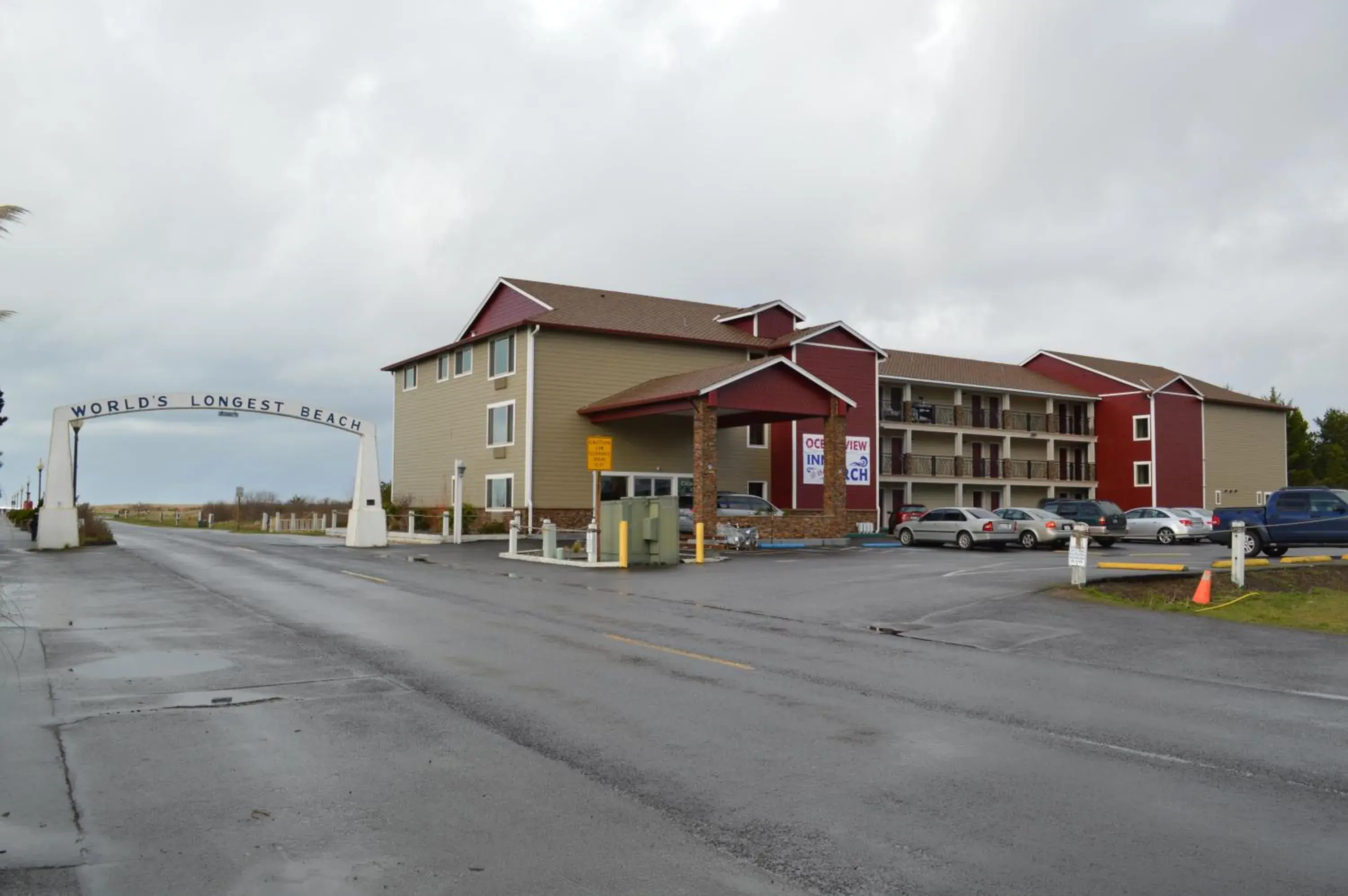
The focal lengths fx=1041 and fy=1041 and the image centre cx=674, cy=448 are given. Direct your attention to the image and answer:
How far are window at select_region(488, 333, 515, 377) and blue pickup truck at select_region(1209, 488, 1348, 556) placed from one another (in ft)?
83.1

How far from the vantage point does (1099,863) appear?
5.09 metres

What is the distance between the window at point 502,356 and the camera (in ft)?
133

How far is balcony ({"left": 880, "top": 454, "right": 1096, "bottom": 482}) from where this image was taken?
50.6 metres

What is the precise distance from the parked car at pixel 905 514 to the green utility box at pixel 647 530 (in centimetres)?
1961

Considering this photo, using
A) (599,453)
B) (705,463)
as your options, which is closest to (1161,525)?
(705,463)

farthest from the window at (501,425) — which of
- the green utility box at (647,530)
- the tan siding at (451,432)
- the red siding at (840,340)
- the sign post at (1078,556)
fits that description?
the sign post at (1078,556)

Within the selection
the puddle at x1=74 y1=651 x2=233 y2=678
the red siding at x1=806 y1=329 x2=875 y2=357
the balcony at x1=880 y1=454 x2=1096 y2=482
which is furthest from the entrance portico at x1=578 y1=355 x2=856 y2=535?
the puddle at x1=74 y1=651 x2=233 y2=678

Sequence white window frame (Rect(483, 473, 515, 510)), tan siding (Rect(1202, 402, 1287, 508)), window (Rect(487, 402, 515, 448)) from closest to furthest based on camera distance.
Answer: white window frame (Rect(483, 473, 515, 510)) < window (Rect(487, 402, 515, 448)) < tan siding (Rect(1202, 402, 1287, 508))

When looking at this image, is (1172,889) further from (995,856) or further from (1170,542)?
(1170,542)

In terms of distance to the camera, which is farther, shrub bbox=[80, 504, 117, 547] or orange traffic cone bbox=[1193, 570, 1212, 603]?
shrub bbox=[80, 504, 117, 547]

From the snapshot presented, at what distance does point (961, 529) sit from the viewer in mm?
35438

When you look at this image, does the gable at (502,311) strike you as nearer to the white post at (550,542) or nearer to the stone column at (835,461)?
the stone column at (835,461)

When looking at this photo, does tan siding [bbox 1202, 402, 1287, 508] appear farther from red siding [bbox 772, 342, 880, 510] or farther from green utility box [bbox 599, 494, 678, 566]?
green utility box [bbox 599, 494, 678, 566]

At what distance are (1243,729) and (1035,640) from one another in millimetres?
5236
